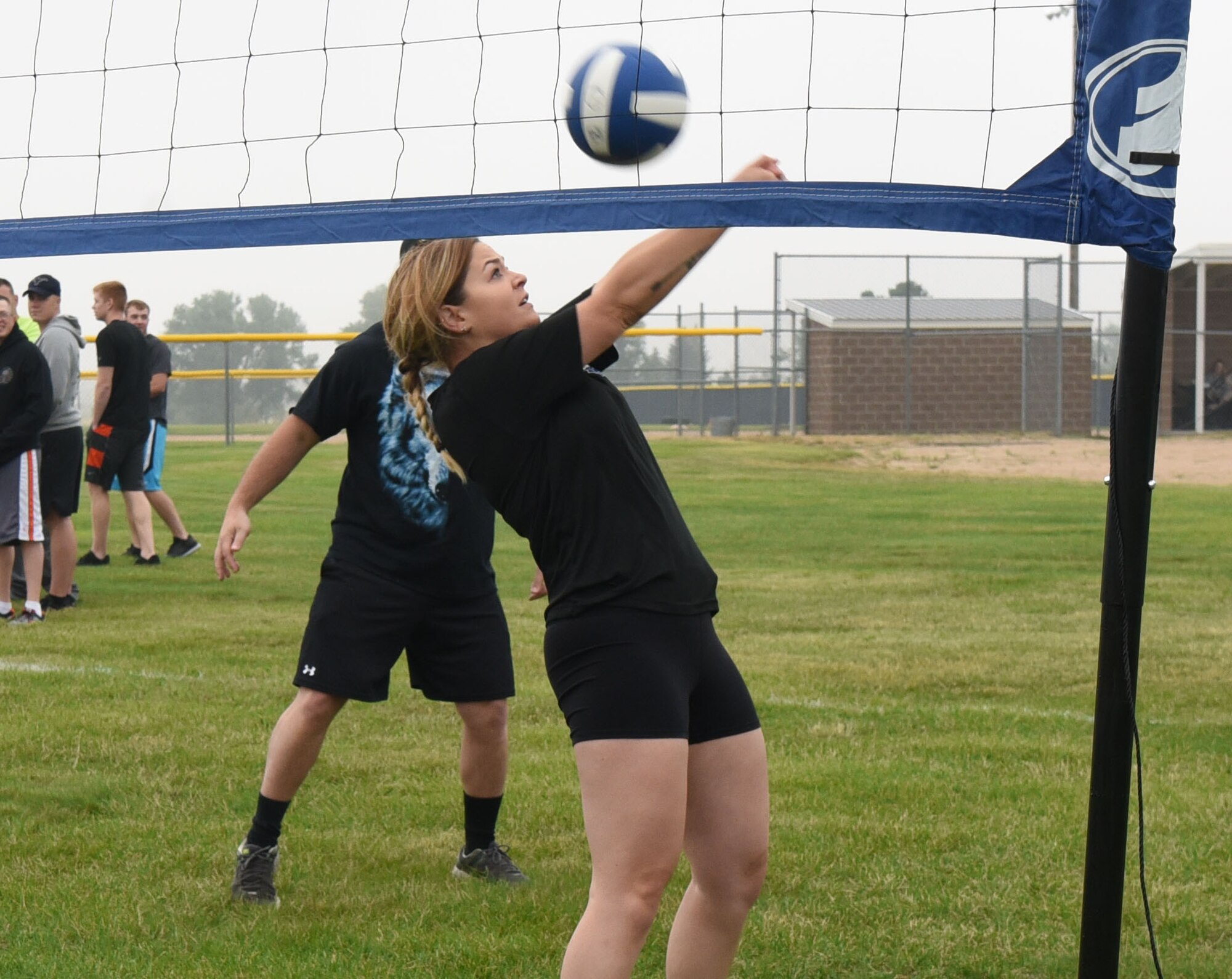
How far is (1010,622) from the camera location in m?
9.22

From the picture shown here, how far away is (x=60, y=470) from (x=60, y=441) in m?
0.20

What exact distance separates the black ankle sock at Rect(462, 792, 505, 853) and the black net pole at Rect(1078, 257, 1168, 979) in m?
1.81

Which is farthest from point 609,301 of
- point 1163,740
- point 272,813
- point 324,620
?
point 1163,740

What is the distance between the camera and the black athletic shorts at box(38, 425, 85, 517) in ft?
30.9

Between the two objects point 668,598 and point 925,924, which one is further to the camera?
point 925,924

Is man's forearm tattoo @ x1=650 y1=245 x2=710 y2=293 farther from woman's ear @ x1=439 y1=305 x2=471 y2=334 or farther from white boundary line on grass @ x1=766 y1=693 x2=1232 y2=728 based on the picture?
white boundary line on grass @ x1=766 y1=693 x2=1232 y2=728

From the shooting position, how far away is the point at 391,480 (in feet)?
14.4

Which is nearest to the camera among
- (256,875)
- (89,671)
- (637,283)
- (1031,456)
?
(637,283)

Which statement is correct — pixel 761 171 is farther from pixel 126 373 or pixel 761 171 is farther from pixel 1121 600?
pixel 126 373

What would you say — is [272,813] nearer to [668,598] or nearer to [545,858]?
[545,858]

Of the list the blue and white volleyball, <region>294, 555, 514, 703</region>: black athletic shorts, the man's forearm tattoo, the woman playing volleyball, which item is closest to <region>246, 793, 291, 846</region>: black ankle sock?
<region>294, 555, 514, 703</region>: black athletic shorts

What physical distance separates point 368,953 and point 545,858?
886mm

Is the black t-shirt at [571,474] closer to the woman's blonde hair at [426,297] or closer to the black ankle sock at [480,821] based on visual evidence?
the woman's blonde hair at [426,297]

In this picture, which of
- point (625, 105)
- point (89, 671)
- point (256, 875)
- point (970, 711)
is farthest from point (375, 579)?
point (89, 671)
